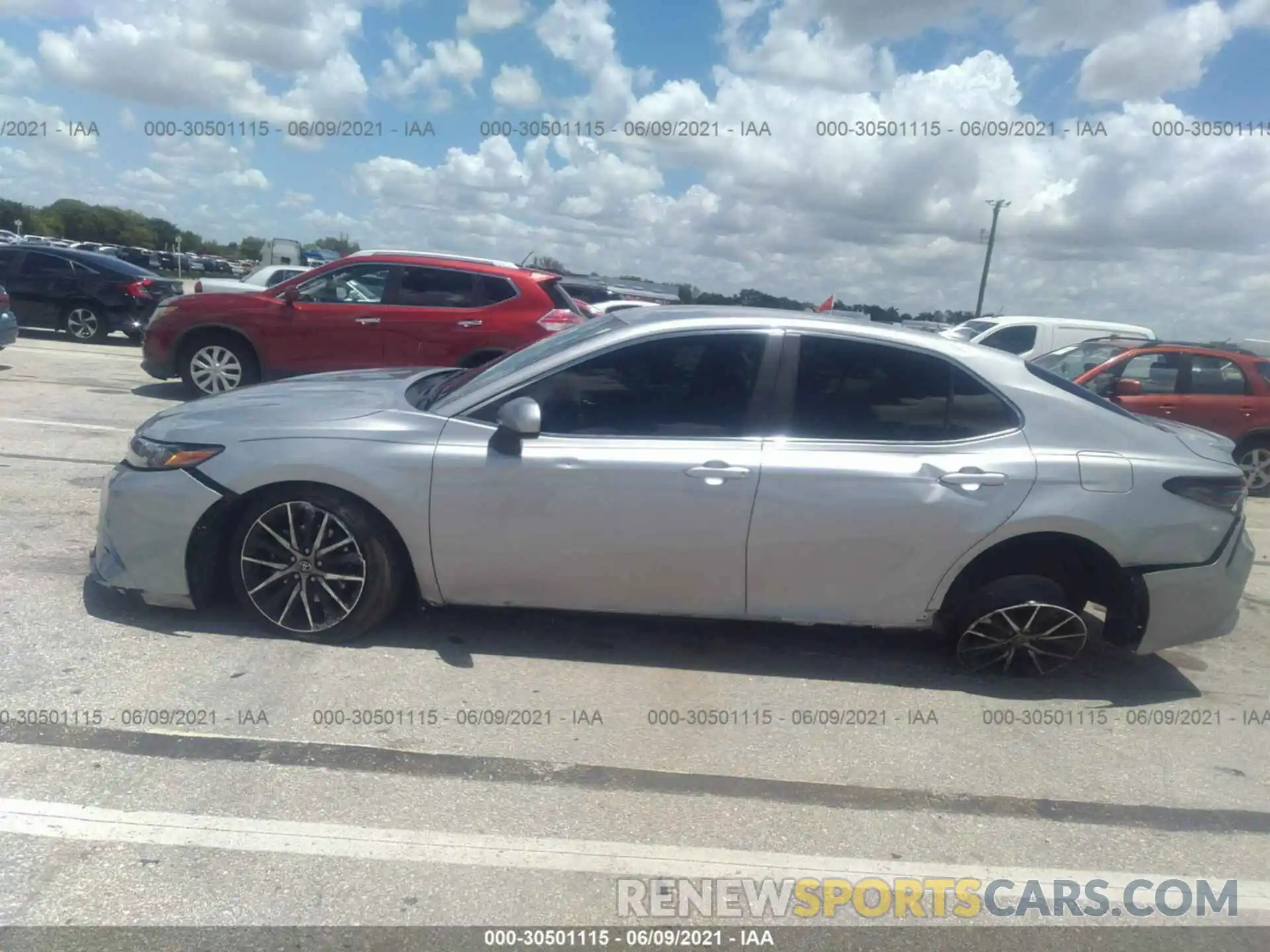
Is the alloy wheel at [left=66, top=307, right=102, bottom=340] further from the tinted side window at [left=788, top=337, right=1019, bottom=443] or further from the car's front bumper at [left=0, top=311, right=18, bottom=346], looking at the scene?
the tinted side window at [left=788, top=337, right=1019, bottom=443]

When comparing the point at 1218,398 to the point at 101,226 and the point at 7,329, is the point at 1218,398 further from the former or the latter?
the point at 101,226

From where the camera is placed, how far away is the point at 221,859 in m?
3.05

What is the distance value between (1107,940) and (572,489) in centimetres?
246

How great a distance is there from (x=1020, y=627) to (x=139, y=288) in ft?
48.8

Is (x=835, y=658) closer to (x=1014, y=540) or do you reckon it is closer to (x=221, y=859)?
(x=1014, y=540)

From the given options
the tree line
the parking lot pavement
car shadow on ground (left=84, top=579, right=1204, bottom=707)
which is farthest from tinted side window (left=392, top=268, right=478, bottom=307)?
the tree line

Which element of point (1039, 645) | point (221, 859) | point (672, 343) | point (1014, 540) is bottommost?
point (221, 859)

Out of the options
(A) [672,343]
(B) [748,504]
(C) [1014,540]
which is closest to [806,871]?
(B) [748,504]

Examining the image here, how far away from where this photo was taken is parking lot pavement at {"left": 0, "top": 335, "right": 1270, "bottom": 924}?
3.05m

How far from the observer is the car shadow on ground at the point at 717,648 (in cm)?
466

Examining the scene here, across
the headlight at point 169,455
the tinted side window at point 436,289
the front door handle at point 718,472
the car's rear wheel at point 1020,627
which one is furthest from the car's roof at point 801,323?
the tinted side window at point 436,289

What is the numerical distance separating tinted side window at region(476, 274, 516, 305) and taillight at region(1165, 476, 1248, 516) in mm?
7421

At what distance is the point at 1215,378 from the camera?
10.4 m

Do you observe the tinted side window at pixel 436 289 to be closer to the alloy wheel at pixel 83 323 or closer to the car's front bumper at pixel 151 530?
the car's front bumper at pixel 151 530
